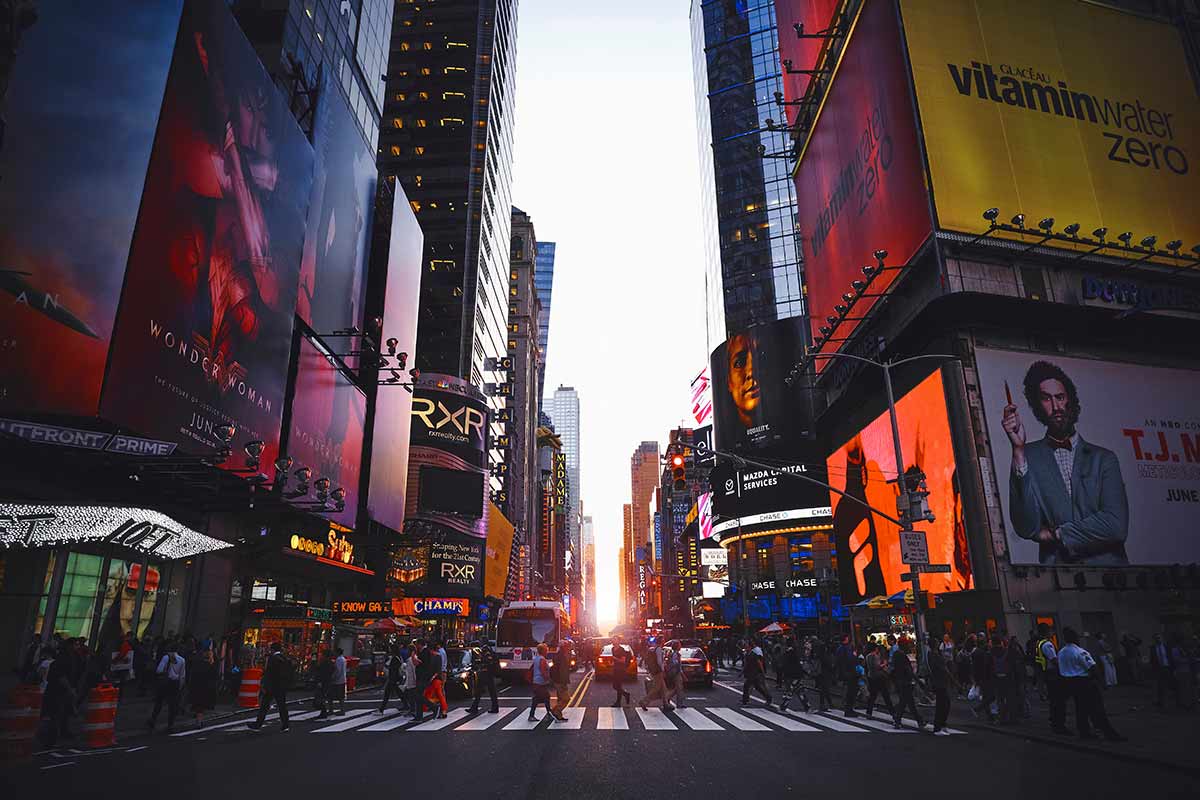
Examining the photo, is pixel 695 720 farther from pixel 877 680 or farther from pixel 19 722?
pixel 19 722

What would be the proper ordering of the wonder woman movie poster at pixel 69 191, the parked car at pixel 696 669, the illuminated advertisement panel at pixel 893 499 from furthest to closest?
1. the illuminated advertisement panel at pixel 893 499
2. the parked car at pixel 696 669
3. the wonder woman movie poster at pixel 69 191

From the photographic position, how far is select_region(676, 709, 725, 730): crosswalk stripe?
1409cm

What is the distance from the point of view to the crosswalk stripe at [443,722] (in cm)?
1437

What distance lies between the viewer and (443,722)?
15445mm

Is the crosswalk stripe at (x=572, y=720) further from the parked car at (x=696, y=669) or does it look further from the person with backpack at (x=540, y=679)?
the parked car at (x=696, y=669)

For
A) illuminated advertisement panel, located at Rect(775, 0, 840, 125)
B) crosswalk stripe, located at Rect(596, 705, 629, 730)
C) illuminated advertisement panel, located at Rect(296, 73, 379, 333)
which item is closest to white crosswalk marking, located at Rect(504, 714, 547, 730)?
crosswalk stripe, located at Rect(596, 705, 629, 730)

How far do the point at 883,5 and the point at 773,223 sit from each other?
5631 cm

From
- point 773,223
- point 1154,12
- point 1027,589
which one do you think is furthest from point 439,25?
point 1027,589

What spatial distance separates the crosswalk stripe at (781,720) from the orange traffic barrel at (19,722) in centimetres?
1375

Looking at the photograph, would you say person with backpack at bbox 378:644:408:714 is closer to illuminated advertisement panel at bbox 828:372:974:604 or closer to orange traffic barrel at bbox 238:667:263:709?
orange traffic barrel at bbox 238:667:263:709

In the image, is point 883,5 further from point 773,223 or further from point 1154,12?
point 773,223

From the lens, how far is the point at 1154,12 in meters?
39.3

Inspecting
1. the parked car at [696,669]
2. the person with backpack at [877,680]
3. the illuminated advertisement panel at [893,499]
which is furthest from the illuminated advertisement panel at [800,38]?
the person with backpack at [877,680]

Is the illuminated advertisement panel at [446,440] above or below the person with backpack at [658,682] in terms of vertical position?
above
